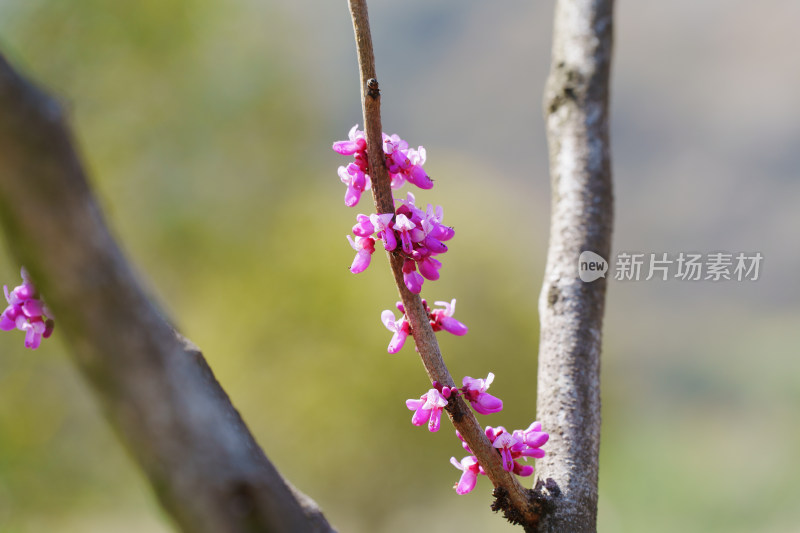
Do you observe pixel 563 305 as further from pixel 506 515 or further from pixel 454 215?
pixel 454 215

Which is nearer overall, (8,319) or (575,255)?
(8,319)

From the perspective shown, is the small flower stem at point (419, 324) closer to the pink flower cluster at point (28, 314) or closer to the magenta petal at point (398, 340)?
the magenta petal at point (398, 340)

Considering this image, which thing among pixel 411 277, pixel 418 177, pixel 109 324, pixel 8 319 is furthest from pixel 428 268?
pixel 8 319

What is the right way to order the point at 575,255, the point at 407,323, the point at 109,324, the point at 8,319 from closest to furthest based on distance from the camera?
the point at 109,324 < the point at 8,319 < the point at 407,323 < the point at 575,255

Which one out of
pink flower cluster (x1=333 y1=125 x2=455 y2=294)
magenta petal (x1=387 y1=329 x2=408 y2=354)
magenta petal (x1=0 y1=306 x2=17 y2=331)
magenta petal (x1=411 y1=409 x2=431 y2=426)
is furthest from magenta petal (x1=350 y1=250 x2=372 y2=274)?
magenta petal (x1=0 y1=306 x2=17 y2=331)

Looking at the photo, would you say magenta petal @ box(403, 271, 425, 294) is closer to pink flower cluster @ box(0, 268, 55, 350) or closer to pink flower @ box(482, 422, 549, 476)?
pink flower @ box(482, 422, 549, 476)

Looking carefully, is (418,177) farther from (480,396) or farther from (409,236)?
(480,396)

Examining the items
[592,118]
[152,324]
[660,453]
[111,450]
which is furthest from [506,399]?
[152,324]
